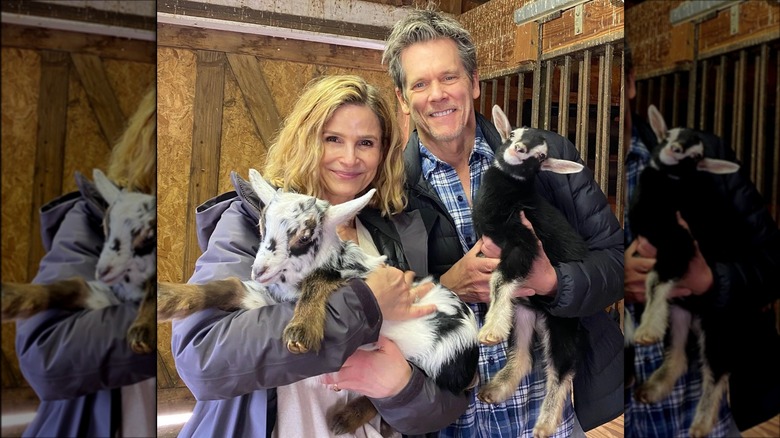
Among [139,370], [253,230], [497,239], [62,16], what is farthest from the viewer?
[497,239]

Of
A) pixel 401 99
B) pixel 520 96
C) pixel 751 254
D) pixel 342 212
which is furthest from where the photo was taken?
pixel 520 96

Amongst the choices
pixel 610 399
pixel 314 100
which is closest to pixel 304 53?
pixel 314 100

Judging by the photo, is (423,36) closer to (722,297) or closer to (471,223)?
(471,223)

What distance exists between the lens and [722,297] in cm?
92

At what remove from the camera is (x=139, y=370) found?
92 centimetres

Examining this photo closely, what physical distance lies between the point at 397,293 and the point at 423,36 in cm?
74

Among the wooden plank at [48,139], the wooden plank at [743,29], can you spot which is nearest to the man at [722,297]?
the wooden plank at [743,29]

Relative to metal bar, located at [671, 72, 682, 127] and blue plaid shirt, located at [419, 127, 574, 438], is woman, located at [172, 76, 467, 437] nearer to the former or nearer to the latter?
blue plaid shirt, located at [419, 127, 574, 438]

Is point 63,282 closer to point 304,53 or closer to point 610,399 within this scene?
point 304,53

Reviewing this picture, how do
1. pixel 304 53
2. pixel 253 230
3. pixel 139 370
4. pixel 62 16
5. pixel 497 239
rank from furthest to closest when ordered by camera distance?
pixel 497 239 < pixel 304 53 < pixel 253 230 < pixel 139 370 < pixel 62 16

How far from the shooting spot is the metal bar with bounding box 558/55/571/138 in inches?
70.9

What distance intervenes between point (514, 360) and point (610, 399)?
0.99ft

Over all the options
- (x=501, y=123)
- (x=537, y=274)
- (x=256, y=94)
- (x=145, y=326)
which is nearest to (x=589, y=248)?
(x=537, y=274)

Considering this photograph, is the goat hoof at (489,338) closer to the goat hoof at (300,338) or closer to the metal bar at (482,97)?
the goat hoof at (300,338)
